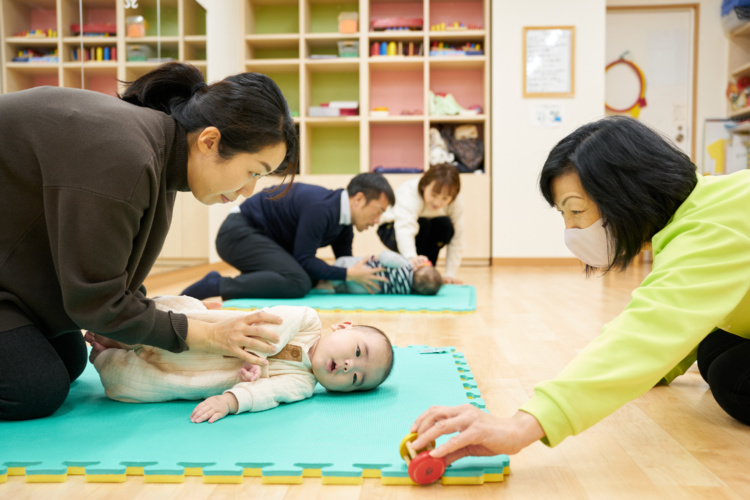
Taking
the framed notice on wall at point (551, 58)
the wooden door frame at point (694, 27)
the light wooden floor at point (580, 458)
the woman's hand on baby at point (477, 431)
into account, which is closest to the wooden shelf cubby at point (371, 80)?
the framed notice on wall at point (551, 58)

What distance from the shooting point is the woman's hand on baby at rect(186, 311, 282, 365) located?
4.10ft

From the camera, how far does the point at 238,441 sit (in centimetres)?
119

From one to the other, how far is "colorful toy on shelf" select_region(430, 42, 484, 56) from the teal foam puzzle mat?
9.00ft

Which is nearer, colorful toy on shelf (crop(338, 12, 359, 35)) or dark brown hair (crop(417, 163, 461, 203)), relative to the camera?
dark brown hair (crop(417, 163, 461, 203))

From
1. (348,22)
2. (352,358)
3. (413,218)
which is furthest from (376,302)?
(348,22)

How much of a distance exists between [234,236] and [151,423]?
197cm

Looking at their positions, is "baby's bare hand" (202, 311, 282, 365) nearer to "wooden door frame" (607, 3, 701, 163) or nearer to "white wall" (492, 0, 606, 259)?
"white wall" (492, 0, 606, 259)

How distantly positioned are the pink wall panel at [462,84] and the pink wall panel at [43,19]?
3.63 meters

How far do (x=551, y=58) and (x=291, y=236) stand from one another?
3.21m

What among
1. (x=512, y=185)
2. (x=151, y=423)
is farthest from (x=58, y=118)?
(x=512, y=185)

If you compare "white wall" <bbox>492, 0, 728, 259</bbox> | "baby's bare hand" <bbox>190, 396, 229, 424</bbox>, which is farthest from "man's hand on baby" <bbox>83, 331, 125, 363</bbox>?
"white wall" <bbox>492, 0, 728, 259</bbox>

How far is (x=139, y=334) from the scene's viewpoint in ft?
3.95

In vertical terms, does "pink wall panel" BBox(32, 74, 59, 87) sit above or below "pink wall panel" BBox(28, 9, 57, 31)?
below

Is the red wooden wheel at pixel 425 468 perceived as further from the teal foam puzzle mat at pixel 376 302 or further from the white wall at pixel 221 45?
the white wall at pixel 221 45
